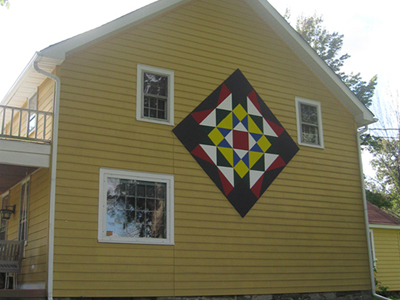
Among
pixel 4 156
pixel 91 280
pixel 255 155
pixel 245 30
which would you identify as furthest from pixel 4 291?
pixel 245 30

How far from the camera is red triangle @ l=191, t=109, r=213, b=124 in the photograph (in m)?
11.7

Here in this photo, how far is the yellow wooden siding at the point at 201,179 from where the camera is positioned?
9.86m

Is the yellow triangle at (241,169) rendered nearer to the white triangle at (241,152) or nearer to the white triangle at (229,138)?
the white triangle at (241,152)

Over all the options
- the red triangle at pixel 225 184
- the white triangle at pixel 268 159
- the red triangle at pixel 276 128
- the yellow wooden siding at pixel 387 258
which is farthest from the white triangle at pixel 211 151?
the yellow wooden siding at pixel 387 258

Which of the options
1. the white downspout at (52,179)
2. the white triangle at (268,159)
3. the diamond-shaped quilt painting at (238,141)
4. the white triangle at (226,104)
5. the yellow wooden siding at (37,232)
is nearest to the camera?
the white downspout at (52,179)

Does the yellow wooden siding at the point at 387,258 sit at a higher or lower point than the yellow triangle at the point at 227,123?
lower

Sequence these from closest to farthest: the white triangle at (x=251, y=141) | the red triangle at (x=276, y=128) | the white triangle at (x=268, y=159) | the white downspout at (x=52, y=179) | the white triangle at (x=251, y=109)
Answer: the white downspout at (x=52, y=179) < the white triangle at (x=251, y=141) < the white triangle at (x=268, y=159) < the white triangle at (x=251, y=109) < the red triangle at (x=276, y=128)

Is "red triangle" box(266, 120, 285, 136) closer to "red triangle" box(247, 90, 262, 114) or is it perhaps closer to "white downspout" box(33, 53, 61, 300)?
"red triangle" box(247, 90, 262, 114)

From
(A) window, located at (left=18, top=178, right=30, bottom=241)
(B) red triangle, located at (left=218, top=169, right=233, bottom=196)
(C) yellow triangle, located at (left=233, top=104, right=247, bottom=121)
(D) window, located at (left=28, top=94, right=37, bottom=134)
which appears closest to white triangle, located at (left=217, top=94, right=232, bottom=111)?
(C) yellow triangle, located at (left=233, top=104, right=247, bottom=121)

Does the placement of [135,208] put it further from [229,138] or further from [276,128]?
[276,128]

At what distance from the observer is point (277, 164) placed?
12719 millimetres

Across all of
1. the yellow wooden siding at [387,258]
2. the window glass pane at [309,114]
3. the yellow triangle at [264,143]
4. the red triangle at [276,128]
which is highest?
the window glass pane at [309,114]

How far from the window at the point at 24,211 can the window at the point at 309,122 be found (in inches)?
296

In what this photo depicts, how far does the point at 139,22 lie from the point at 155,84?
156cm
